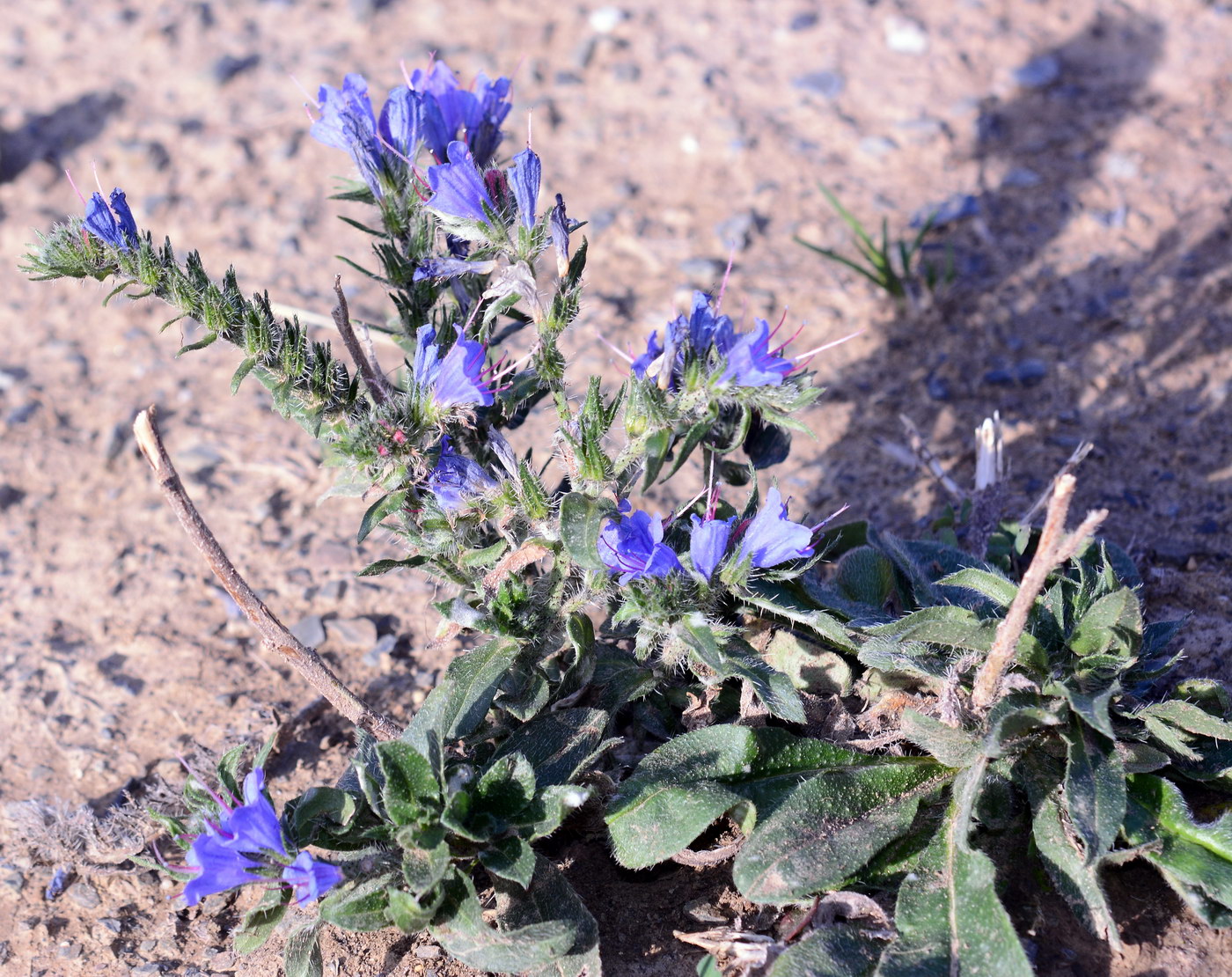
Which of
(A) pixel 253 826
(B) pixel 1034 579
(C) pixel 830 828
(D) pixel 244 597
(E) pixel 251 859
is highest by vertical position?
(B) pixel 1034 579

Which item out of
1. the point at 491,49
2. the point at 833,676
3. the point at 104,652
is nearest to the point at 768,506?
the point at 833,676

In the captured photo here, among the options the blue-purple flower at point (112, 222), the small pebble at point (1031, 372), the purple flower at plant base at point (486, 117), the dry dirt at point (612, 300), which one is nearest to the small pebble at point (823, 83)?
the dry dirt at point (612, 300)

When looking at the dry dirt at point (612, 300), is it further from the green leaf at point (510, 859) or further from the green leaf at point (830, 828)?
the green leaf at point (510, 859)

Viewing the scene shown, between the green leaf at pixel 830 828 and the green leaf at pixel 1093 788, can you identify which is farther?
A: the green leaf at pixel 830 828

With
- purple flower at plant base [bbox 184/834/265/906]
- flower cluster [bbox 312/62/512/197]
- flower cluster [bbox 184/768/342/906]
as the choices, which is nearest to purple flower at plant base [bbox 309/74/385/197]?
flower cluster [bbox 312/62/512/197]

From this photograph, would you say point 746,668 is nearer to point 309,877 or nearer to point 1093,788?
point 1093,788

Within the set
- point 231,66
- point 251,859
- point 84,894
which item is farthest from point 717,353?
point 231,66
